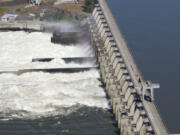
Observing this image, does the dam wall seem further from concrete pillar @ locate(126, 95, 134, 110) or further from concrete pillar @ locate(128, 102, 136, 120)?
concrete pillar @ locate(128, 102, 136, 120)

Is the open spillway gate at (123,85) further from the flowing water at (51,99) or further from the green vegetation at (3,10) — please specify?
the green vegetation at (3,10)

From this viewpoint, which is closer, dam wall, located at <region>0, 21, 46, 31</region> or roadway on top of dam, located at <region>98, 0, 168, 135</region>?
roadway on top of dam, located at <region>98, 0, 168, 135</region>

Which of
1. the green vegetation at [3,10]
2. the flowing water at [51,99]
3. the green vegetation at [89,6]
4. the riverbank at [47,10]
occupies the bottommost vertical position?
the green vegetation at [3,10]

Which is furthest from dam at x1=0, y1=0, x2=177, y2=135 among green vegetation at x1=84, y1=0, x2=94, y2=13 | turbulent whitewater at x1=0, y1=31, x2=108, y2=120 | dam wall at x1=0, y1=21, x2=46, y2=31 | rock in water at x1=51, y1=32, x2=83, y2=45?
green vegetation at x1=84, y1=0, x2=94, y2=13

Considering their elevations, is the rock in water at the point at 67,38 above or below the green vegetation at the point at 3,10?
above

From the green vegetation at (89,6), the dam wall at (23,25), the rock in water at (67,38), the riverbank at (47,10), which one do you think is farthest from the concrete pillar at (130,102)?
the green vegetation at (89,6)

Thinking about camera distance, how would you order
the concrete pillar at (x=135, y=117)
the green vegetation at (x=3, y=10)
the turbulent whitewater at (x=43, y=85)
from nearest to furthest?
the concrete pillar at (x=135, y=117) → the turbulent whitewater at (x=43, y=85) → the green vegetation at (x=3, y=10)

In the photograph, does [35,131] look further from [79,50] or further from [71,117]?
[79,50]

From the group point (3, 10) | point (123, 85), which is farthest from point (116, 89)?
point (3, 10)
